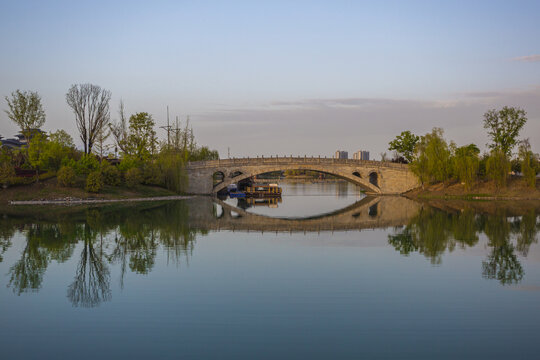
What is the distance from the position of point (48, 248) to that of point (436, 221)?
2139cm

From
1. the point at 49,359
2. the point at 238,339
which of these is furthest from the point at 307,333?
the point at 49,359

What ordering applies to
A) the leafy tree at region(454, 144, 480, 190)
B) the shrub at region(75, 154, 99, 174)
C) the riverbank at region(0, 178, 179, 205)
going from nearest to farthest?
1. the riverbank at region(0, 178, 179, 205)
2. the shrub at region(75, 154, 99, 174)
3. the leafy tree at region(454, 144, 480, 190)

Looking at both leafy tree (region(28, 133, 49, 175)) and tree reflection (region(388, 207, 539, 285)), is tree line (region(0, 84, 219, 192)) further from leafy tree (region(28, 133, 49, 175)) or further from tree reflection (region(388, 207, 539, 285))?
tree reflection (region(388, 207, 539, 285))

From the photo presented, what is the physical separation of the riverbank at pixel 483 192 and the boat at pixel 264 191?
54.9ft

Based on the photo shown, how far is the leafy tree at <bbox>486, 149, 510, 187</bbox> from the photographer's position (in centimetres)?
5050

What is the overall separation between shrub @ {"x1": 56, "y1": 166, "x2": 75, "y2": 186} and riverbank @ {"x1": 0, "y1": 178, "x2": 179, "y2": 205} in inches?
24.7

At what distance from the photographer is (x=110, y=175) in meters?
47.5

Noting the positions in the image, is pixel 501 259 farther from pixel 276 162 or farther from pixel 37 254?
pixel 276 162

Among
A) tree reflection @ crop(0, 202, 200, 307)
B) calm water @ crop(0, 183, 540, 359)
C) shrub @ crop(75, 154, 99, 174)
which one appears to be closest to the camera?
calm water @ crop(0, 183, 540, 359)

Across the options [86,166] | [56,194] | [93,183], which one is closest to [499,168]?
[93,183]

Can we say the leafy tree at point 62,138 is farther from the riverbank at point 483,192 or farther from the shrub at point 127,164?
the riverbank at point 483,192

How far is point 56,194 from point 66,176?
1915 millimetres

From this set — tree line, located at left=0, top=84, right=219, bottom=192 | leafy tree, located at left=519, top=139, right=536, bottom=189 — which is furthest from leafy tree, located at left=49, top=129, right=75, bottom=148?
leafy tree, located at left=519, top=139, right=536, bottom=189

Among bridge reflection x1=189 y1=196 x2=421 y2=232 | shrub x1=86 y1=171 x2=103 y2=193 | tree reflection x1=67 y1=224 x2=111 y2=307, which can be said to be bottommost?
bridge reflection x1=189 y1=196 x2=421 y2=232
